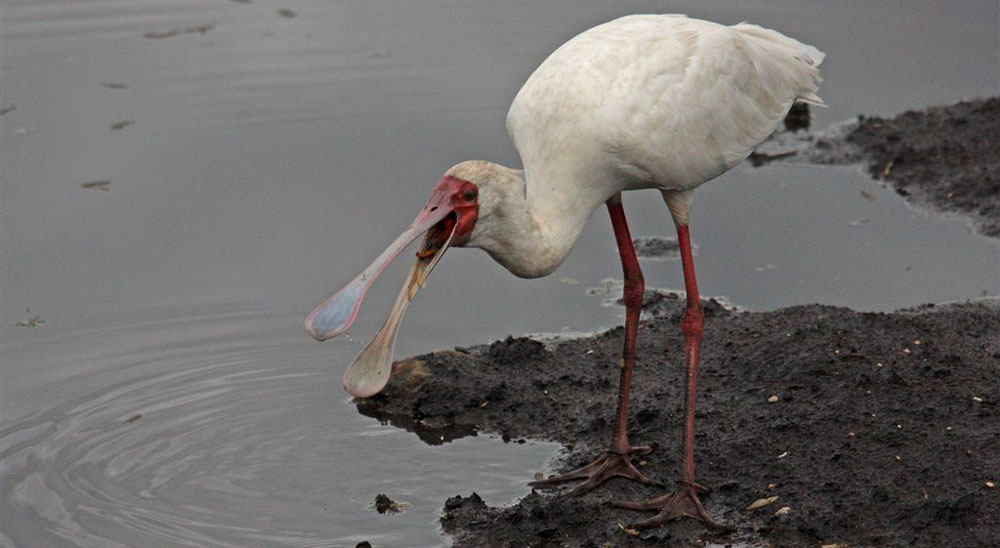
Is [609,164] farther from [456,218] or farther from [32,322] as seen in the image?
[32,322]

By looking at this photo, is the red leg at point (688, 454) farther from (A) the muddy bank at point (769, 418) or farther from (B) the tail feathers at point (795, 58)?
(B) the tail feathers at point (795, 58)

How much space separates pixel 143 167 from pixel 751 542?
5864 millimetres

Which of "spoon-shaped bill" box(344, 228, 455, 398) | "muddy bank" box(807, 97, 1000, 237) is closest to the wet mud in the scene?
"spoon-shaped bill" box(344, 228, 455, 398)

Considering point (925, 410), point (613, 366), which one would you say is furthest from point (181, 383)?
point (925, 410)

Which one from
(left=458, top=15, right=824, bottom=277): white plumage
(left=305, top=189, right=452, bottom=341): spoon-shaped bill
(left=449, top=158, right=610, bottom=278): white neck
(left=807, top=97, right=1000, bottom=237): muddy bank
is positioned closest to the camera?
(left=305, top=189, right=452, bottom=341): spoon-shaped bill

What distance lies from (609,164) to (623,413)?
126 centimetres

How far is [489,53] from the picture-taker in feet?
41.8

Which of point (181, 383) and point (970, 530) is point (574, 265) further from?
point (970, 530)

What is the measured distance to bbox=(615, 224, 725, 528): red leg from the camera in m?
6.74

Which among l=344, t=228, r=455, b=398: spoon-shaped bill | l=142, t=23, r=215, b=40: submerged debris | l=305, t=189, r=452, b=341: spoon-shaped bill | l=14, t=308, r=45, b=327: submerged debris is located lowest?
l=14, t=308, r=45, b=327: submerged debris

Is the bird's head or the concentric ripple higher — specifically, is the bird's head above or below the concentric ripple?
above

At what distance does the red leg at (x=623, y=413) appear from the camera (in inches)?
283

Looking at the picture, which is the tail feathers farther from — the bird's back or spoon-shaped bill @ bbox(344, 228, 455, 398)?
spoon-shaped bill @ bbox(344, 228, 455, 398)

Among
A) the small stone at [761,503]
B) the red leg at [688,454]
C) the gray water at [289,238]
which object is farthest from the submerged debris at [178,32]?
the small stone at [761,503]
